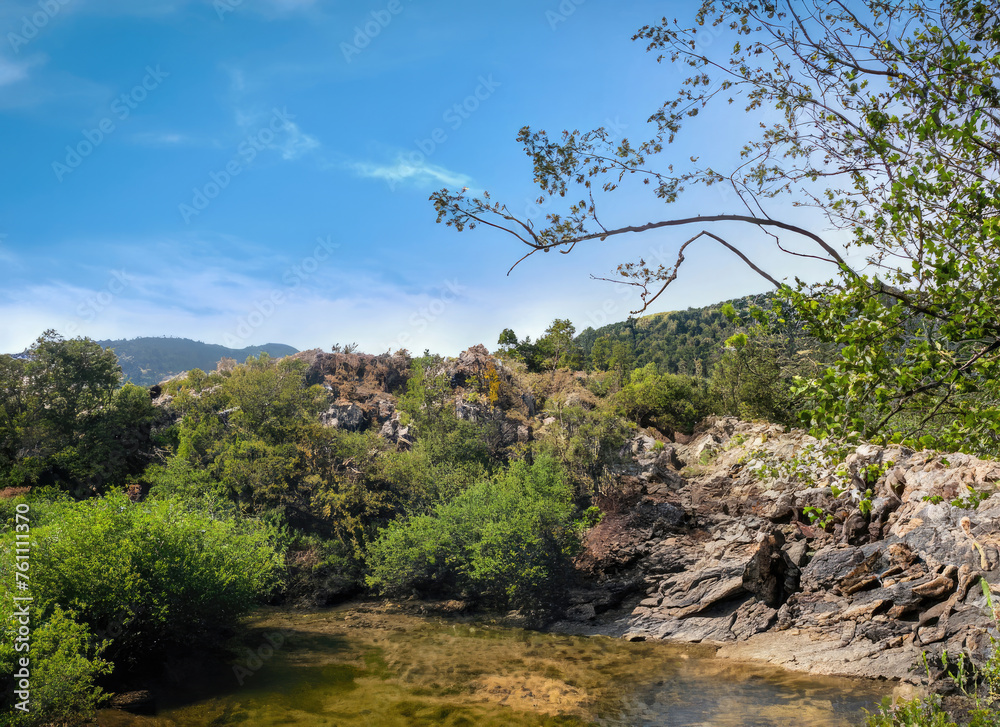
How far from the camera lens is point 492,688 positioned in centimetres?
1586

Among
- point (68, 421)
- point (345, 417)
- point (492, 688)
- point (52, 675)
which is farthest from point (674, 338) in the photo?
point (52, 675)

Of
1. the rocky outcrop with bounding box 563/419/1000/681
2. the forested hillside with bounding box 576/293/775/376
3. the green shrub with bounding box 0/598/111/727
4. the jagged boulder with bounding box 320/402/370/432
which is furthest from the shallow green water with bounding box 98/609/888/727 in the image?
the forested hillside with bounding box 576/293/775/376

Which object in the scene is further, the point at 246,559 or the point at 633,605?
the point at 633,605

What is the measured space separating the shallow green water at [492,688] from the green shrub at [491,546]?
2.83 meters

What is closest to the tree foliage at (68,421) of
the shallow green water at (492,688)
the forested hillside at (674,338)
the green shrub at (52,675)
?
the shallow green water at (492,688)

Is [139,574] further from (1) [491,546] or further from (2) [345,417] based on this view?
(2) [345,417]

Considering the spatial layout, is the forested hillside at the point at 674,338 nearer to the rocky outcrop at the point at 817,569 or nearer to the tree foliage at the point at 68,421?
the rocky outcrop at the point at 817,569

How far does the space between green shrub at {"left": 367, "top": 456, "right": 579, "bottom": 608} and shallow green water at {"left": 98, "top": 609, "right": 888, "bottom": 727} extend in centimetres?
283

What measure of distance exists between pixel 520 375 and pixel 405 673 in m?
36.8

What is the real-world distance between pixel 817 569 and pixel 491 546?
42.7 ft

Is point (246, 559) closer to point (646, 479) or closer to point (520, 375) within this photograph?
point (646, 479)

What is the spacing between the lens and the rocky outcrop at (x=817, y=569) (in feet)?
50.6

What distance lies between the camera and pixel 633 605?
23.7 metres

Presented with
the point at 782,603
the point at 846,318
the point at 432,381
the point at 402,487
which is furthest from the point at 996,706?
the point at 432,381
